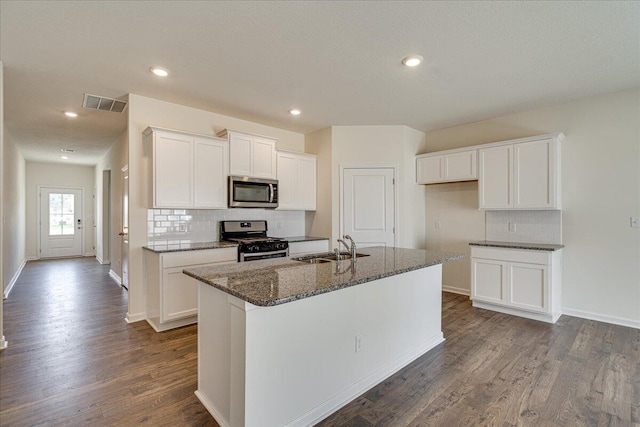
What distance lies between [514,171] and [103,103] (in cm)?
506

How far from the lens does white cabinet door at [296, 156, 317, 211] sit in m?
4.96

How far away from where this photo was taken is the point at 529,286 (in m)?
3.71

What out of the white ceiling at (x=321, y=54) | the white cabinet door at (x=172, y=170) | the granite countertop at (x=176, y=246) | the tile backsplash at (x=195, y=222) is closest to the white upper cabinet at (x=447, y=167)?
the white ceiling at (x=321, y=54)

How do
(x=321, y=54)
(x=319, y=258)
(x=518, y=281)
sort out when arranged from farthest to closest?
1. (x=518, y=281)
2. (x=319, y=258)
3. (x=321, y=54)

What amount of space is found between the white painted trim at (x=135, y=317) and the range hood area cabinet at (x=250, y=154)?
199cm

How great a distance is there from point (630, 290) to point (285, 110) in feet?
14.7

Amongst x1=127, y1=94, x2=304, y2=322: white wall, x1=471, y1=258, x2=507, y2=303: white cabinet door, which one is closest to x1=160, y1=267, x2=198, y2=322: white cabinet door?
x1=127, y1=94, x2=304, y2=322: white wall

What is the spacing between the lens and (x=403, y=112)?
4.23m

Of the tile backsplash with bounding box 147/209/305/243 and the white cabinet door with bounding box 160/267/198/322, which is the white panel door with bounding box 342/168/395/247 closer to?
the tile backsplash with bounding box 147/209/305/243

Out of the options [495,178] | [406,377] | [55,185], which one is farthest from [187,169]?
[55,185]

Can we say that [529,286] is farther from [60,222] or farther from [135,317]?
[60,222]

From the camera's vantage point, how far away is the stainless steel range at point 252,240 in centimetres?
384

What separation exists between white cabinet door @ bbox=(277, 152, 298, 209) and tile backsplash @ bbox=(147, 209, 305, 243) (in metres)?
0.34

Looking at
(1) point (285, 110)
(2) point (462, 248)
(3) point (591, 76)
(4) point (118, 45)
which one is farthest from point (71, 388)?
(3) point (591, 76)
